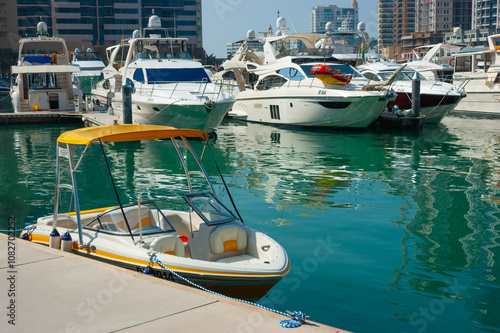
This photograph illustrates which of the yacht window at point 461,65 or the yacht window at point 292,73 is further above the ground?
the yacht window at point 461,65

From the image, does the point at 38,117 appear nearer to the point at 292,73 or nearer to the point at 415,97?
the point at 292,73

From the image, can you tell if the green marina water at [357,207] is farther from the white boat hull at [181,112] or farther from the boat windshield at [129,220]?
the boat windshield at [129,220]

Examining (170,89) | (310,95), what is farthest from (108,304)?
(310,95)

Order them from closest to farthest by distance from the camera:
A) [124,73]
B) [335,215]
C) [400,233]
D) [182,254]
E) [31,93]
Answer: [182,254]
[400,233]
[335,215]
[124,73]
[31,93]

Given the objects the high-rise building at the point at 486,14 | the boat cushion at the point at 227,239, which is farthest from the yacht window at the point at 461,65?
the high-rise building at the point at 486,14

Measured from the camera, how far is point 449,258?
932 centimetres

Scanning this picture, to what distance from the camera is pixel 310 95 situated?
26172 millimetres

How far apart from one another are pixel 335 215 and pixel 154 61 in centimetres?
1665

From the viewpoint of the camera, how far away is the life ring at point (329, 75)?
25656 mm

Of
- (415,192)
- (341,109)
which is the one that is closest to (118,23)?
(341,109)

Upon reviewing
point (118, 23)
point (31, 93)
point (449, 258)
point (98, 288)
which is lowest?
point (449, 258)

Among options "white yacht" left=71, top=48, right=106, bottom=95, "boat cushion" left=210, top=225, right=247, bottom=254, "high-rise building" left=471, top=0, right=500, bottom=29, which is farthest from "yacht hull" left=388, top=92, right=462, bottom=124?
"high-rise building" left=471, top=0, right=500, bottom=29

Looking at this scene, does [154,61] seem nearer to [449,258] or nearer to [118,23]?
[449,258]

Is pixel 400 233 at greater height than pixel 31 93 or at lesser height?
lesser
